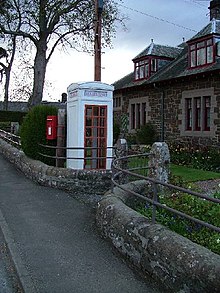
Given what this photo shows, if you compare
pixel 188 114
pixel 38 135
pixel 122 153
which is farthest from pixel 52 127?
pixel 188 114

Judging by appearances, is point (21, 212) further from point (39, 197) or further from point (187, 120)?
point (187, 120)

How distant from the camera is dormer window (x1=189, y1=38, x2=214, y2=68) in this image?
19.5 m

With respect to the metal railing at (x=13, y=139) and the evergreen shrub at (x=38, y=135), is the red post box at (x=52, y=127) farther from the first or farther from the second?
the metal railing at (x=13, y=139)

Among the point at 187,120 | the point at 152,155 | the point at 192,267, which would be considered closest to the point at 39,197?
the point at 152,155

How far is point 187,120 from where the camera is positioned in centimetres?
2098

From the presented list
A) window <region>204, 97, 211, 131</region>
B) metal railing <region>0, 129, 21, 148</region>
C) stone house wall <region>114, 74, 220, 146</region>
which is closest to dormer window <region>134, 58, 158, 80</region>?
stone house wall <region>114, 74, 220, 146</region>

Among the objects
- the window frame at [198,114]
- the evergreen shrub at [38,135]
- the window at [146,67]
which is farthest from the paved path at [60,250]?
the window at [146,67]

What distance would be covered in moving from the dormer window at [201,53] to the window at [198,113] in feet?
5.48

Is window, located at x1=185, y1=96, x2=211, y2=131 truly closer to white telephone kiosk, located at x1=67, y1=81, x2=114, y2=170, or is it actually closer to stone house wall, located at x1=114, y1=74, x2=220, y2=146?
stone house wall, located at x1=114, y1=74, x2=220, y2=146

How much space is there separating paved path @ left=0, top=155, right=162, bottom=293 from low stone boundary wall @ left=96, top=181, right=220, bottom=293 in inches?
7.5

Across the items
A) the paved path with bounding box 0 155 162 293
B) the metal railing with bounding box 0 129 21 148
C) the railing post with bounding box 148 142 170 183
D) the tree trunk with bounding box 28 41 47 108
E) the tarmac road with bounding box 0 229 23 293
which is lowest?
the tarmac road with bounding box 0 229 23 293

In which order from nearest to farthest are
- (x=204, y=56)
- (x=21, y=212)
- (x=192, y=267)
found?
1. (x=192, y=267)
2. (x=21, y=212)
3. (x=204, y=56)

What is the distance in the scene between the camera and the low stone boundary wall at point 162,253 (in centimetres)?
383

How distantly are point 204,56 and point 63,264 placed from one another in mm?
16372
